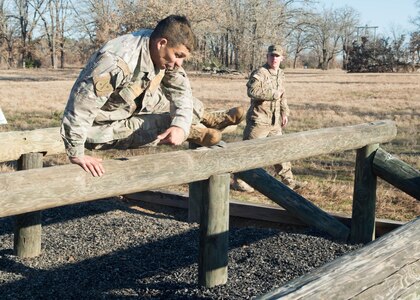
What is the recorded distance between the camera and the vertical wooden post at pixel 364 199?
551 centimetres

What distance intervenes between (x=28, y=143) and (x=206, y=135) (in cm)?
166

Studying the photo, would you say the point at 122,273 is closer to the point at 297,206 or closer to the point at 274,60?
the point at 297,206

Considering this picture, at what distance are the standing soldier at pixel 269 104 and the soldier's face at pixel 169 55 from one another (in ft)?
13.6

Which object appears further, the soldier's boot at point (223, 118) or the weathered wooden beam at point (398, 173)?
the weathered wooden beam at point (398, 173)

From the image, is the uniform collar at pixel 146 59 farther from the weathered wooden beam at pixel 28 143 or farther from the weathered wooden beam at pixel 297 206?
the weathered wooden beam at pixel 297 206

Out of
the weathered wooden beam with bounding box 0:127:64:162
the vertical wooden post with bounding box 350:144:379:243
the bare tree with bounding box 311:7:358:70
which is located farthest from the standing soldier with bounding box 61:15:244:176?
the bare tree with bounding box 311:7:358:70

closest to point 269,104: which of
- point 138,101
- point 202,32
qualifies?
point 138,101

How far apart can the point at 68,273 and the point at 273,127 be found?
4.10 meters

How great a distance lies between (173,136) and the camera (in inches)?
144

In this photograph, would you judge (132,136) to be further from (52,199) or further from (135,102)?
Result: (52,199)

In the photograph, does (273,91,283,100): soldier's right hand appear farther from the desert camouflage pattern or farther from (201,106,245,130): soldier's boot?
(201,106,245,130): soldier's boot

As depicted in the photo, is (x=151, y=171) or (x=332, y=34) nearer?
(x=151, y=171)

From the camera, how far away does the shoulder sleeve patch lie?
3264 mm

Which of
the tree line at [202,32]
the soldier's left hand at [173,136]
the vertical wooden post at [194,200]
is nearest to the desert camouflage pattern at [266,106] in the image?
the vertical wooden post at [194,200]
